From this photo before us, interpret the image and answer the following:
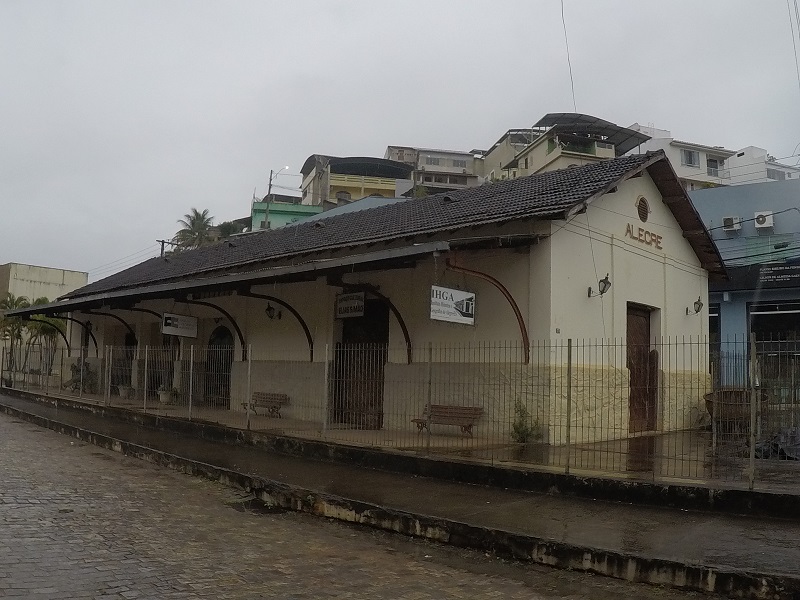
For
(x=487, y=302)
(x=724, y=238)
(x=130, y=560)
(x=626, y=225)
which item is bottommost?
(x=130, y=560)

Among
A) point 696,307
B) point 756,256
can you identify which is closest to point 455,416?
point 696,307

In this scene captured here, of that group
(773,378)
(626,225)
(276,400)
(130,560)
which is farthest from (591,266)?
A: (130,560)

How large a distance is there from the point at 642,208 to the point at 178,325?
11.4m

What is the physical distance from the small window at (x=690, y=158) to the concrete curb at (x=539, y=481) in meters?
41.5

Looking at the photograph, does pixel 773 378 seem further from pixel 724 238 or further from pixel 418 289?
pixel 724 238

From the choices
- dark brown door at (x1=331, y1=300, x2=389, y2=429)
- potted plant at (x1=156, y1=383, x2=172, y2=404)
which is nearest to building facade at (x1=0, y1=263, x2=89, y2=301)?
potted plant at (x1=156, y1=383, x2=172, y2=404)

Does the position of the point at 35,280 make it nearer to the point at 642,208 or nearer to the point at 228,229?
the point at 228,229

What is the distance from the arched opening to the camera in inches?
547

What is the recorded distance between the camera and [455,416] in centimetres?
1155

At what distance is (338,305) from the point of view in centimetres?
1487

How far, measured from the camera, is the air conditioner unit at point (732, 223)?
86.8ft

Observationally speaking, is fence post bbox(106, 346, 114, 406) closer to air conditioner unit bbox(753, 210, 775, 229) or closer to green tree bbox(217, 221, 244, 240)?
air conditioner unit bbox(753, 210, 775, 229)

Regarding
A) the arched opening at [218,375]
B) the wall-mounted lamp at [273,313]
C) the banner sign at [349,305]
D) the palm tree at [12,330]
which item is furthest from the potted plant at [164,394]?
the palm tree at [12,330]

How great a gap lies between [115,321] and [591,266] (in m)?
18.3
